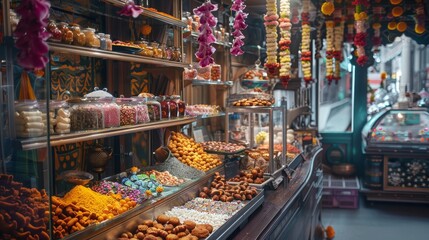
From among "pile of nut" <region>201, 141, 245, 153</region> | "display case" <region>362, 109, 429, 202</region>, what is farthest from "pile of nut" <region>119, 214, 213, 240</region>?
"display case" <region>362, 109, 429, 202</region>

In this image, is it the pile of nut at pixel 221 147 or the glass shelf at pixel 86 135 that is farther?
the pile of nut at pixel 221 147

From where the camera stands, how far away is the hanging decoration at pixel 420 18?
8023mm

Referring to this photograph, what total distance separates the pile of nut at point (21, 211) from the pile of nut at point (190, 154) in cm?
212

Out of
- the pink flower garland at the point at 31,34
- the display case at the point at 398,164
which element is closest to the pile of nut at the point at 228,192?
the pink flower garland at the point at 31,34

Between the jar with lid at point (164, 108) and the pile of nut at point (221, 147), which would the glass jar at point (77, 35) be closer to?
the jar with lid at point (164, 108)

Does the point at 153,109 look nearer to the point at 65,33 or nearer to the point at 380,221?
the point at 65,33

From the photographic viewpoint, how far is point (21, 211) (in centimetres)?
181

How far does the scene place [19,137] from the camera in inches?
72.0

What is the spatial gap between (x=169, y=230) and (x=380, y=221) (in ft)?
17.2

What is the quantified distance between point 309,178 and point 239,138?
36.8 inches

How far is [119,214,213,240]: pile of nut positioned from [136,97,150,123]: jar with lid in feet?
2.74

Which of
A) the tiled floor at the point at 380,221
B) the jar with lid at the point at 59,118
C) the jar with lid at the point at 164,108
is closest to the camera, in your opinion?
the jar with lid at the point at 59,118

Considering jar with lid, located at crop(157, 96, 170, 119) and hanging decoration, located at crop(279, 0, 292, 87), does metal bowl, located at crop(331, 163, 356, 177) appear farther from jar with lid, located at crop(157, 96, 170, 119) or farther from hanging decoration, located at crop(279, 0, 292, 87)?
jar with lid, located at crop(157, 96, 170, 119)

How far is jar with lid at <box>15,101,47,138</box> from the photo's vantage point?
188 cm
